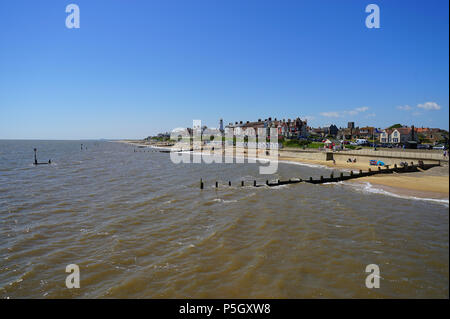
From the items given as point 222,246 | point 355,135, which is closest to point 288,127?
point 355,135

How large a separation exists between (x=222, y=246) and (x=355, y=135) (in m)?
147

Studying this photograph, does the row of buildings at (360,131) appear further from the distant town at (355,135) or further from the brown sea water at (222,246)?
the brown sea water at (222,246)

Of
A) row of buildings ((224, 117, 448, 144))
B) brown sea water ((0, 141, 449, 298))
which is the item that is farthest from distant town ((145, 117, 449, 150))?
brown sea water ((0, 141, 449, 298))

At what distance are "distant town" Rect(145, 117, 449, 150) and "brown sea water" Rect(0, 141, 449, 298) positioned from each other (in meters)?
66.0

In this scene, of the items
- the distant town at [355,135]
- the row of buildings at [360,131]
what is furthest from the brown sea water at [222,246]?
the row of buildings at [360,131]

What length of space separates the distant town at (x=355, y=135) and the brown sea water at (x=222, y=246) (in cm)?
6604

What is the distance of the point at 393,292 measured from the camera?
10.8m

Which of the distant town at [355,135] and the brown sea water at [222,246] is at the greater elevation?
the distant town at [355,135]

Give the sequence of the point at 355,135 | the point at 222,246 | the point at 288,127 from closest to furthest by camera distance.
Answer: the point at 222,246
the point at 288,127
the point at 355,135

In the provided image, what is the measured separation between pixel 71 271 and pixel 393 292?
15979 millimetres

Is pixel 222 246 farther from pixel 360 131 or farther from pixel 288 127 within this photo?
pixel 360 131

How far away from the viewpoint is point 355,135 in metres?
140

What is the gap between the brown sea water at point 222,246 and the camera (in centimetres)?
1145
